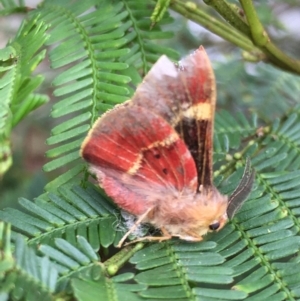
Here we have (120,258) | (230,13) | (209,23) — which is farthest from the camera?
(209,23)

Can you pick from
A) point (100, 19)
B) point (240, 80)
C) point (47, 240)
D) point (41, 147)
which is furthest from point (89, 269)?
point (41, 147)

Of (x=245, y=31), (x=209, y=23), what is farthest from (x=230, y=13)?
(x=209, y=23)

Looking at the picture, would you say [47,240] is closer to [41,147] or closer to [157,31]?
[157,31]

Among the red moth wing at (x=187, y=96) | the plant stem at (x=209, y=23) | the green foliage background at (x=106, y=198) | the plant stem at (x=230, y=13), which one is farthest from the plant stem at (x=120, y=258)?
the plant stem at (x=209, y=23)

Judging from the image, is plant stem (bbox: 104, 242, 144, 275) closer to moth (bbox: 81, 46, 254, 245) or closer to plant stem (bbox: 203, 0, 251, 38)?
moth (bbox: 81, 46, 254, 245)

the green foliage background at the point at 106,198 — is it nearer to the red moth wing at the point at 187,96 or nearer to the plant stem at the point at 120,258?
the plant stem at the point at 120,258

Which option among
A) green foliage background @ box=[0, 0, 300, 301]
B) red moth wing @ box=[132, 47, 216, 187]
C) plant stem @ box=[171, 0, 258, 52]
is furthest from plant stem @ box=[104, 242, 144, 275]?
plant stem @ box=[171, 0, 258, 52]

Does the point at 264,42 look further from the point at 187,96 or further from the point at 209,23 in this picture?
the point at 187,96

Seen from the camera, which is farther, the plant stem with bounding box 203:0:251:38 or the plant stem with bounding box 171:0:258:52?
the plant stem with bounding box 171:0:258:52

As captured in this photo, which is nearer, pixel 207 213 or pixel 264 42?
pixel 207 213
